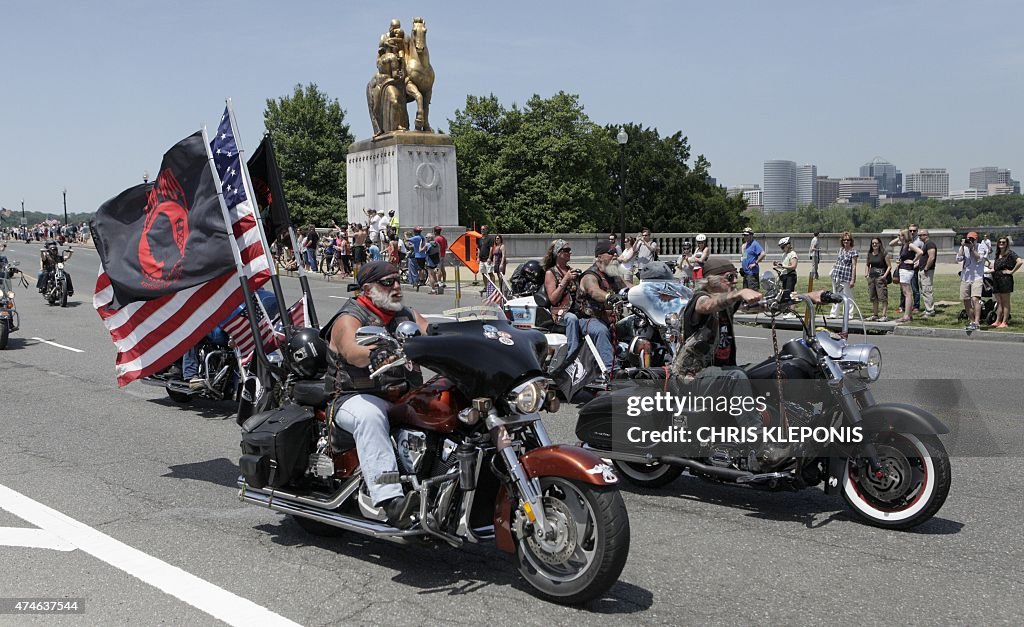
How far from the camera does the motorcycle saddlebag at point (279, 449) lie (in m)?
5.75

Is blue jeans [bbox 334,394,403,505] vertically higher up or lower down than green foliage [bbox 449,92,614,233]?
lower down

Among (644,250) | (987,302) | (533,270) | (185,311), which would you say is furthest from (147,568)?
(644,250)

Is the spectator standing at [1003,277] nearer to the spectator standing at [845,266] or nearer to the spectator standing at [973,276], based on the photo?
the spectator standing at [973,276]

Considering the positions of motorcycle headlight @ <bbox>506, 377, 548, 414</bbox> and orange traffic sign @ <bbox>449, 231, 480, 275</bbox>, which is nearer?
motorcycle headlight @ <bbox>506, 377, 548, 414</bbox>

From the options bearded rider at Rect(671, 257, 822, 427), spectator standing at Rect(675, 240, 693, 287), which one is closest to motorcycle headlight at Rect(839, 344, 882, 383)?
bearded rider at Rect(671, 257, 822, 427)

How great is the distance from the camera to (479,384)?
4863mm

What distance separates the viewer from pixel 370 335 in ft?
16.7

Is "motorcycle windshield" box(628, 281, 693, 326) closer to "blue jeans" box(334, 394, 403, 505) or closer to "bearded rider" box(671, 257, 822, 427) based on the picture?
"bearded rider" box(671, 257, 822, 427)

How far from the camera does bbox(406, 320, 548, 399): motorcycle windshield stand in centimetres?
486

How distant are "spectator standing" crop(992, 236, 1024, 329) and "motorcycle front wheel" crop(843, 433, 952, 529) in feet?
45.0

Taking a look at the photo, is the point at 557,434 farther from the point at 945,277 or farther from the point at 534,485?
the point at 945,277

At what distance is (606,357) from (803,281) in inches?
876

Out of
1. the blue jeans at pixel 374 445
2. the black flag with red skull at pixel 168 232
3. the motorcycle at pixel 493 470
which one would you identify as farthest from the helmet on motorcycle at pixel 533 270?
the blue jeans at pixel 374 445

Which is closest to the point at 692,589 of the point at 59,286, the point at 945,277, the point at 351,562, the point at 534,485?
the point at 534,485
